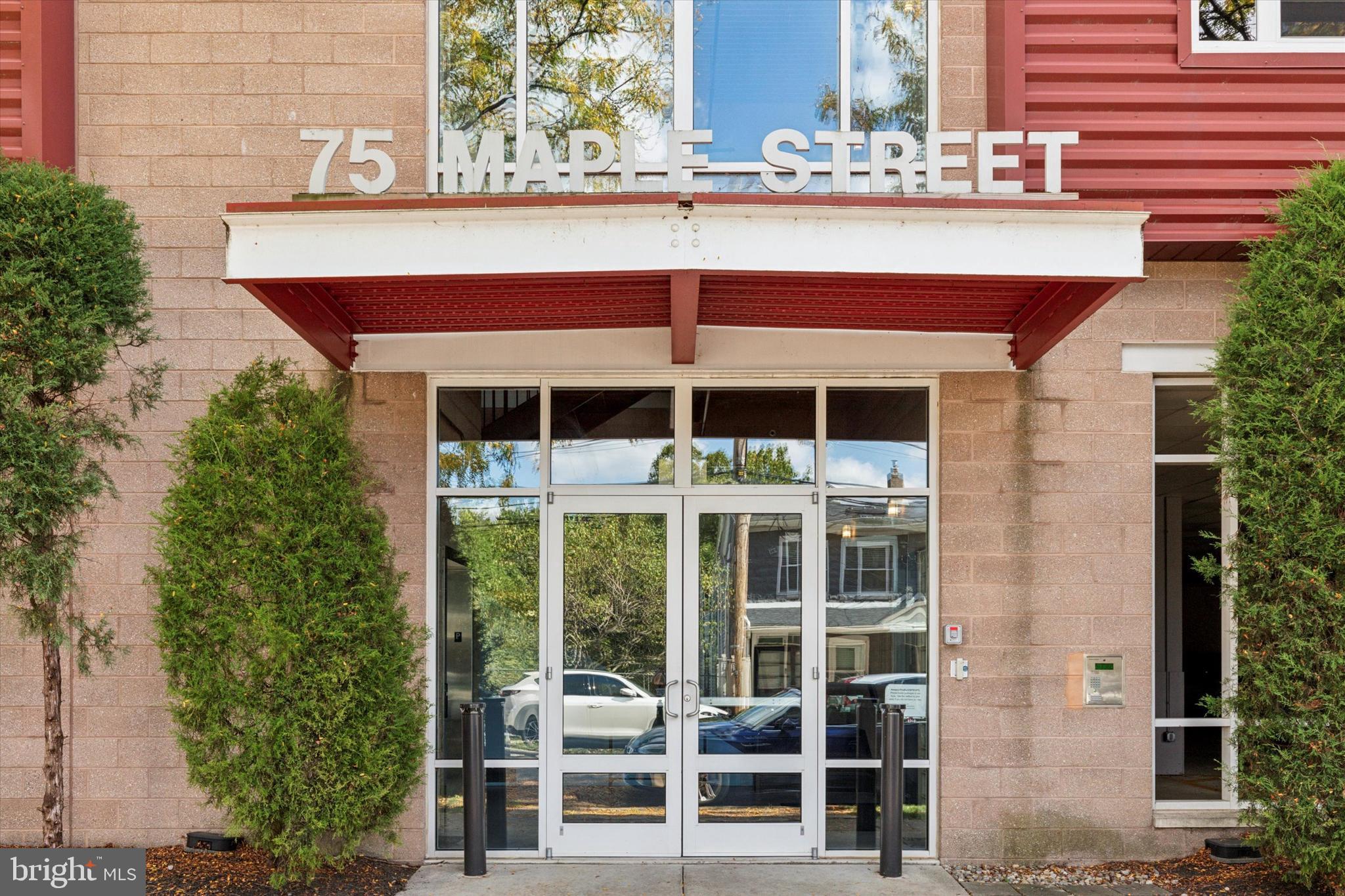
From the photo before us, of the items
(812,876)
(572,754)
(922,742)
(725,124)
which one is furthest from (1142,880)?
(725,124)

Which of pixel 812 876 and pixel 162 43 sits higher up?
pixel 162 43

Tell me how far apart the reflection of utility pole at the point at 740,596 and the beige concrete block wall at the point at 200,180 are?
2018 mm

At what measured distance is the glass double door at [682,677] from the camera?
6801 millimetres

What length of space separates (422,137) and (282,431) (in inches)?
88.2

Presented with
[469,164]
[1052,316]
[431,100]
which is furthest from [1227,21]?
[431,100]

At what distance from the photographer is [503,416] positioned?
7.00 meters

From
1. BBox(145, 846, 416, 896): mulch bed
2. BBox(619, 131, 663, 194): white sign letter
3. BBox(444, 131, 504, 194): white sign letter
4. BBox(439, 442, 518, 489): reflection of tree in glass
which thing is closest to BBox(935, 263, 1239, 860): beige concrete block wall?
BBox(619, 131, 663, 194): white sign letter

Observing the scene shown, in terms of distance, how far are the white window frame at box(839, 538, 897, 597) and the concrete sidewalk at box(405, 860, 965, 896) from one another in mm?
1703

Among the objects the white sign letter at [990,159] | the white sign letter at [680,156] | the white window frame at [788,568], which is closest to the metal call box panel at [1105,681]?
the white window frame at [788,568]

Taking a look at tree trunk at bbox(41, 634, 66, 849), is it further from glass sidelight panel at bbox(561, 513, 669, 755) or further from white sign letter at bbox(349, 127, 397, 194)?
white sign letter at bbox(349, 127, 397, 194)

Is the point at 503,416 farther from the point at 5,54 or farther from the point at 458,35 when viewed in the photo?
the point at 5,54

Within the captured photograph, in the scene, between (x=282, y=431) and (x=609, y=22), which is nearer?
(x=282, y=431)

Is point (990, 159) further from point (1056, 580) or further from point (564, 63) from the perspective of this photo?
point (564, 63)

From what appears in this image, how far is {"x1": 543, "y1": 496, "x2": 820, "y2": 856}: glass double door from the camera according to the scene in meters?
6.80
